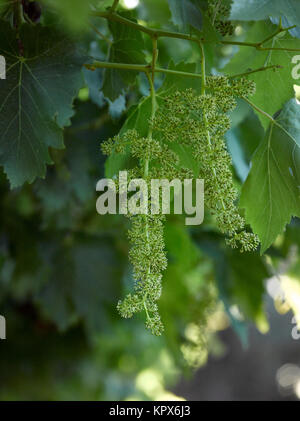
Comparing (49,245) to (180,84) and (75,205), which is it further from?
(180,84)

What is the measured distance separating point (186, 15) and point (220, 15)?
0.04m

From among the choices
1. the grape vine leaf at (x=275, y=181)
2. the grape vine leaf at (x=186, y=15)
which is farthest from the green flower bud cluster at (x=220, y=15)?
the grape vine leaf at (x=275, y=181)

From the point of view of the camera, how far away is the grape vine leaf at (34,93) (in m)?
0.54

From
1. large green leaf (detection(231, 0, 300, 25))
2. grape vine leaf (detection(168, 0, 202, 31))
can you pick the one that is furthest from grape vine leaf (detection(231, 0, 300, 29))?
grape vine leaf (detection(168, 0, 202, 31))

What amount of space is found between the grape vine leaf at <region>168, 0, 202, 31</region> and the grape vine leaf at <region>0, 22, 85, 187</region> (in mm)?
116

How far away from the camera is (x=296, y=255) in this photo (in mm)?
1370

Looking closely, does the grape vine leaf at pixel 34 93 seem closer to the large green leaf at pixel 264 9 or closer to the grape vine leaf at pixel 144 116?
the grape vine leaf at pixel 144 116

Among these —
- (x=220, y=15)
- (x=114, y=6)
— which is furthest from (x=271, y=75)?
(x=114, y=6)

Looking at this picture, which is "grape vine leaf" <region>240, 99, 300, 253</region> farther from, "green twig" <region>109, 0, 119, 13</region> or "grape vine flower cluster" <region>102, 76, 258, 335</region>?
"green twig" <region>109, 0, 119, 13</region>

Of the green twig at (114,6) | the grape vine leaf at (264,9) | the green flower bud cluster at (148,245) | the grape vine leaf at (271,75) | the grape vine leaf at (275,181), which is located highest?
the green twig at (114,6)

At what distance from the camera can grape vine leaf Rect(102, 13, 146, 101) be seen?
635 mm

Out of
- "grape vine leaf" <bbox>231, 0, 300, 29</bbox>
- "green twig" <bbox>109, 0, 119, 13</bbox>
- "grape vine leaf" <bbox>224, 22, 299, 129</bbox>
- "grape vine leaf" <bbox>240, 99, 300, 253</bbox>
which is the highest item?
"green twig" <bbox>109, 0, 119, 13</bbox>

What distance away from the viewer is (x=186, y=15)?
1.85ft

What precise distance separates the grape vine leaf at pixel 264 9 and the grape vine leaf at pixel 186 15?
0.10 m
